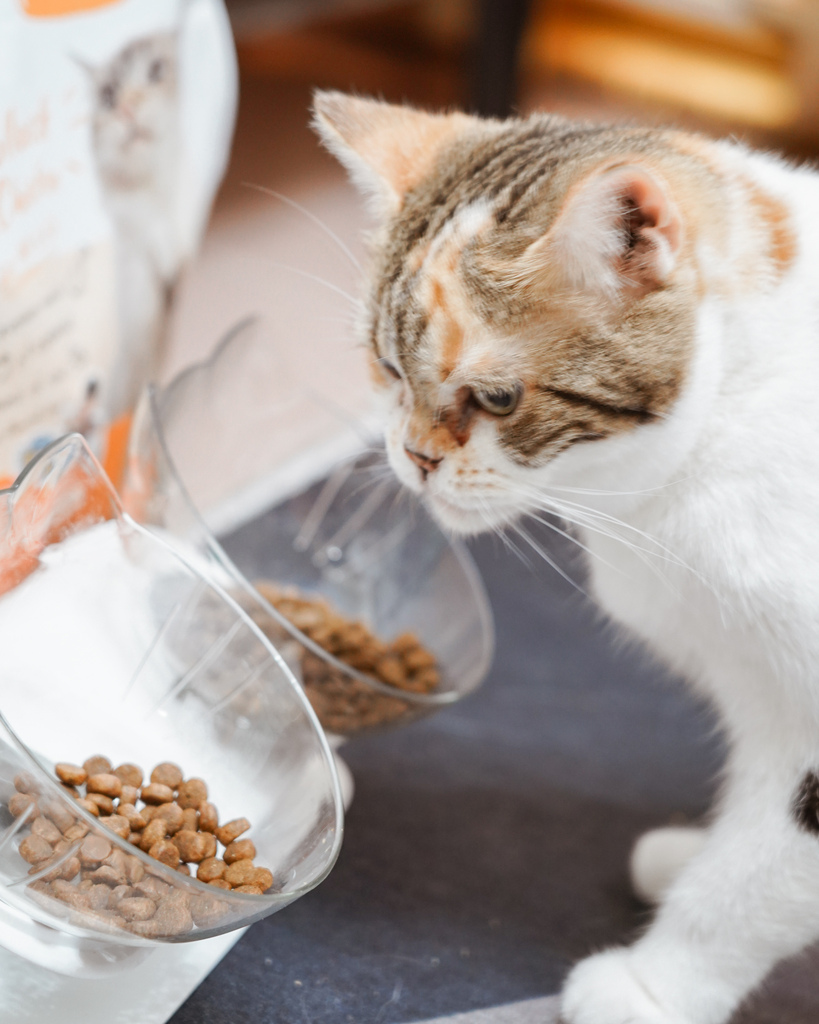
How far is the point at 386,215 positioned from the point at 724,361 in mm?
252

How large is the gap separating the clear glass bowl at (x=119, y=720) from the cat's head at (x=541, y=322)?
7.0 inches

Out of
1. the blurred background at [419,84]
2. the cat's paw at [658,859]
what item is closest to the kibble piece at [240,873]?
the cat's paw at [658,859]

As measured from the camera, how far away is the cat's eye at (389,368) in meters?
0.71

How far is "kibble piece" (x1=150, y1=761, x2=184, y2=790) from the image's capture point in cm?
66

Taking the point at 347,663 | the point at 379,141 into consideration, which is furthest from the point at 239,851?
the point at 379,141

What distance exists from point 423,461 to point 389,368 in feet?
0.25

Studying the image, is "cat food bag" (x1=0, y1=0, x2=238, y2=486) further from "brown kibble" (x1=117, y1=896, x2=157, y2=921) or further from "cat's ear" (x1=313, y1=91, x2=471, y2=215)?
"brown kibble" (x1=117, y1=896, x2=157, y2=921)

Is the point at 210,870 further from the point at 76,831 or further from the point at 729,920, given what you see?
the point at 729,920

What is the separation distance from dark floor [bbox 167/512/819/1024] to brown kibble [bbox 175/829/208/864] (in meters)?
0.13

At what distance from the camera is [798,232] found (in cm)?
68

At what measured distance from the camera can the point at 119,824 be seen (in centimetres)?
60

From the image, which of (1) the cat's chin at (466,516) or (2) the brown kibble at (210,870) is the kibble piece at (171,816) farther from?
(1) the cat's chin at (466,516)

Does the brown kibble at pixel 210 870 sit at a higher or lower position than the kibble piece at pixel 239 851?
higher

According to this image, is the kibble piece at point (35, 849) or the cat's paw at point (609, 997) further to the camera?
the cat's paw at point (609, 997)
